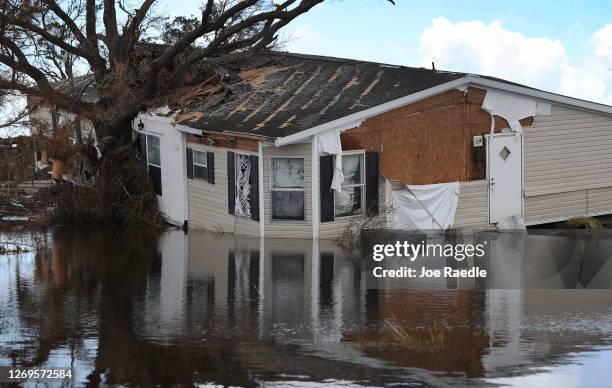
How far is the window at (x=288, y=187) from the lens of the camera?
20.3 meters

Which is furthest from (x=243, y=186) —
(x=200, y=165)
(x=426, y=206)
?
(x=426, y=206)

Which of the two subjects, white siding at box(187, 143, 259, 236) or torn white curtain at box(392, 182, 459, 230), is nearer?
torn white curtain at box(392, 182, 459, 230)

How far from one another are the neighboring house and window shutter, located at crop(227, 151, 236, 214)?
0.03 metres

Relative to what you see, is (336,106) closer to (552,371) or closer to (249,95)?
(249,95)

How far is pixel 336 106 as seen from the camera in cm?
2092

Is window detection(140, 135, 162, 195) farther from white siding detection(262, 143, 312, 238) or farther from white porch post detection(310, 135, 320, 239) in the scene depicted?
white porch post detection(310, 135, 320, 239)

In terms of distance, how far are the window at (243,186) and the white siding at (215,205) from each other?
0.16 meters

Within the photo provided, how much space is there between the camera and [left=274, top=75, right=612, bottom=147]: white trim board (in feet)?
64.1

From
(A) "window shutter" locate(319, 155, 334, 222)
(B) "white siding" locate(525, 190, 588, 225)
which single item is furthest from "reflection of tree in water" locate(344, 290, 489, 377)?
(B) "white siding" locate(525, 190, 588, 225)

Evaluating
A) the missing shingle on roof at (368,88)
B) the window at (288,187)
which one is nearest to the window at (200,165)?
the window at (288,187)

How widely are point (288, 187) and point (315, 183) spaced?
2.28 feet

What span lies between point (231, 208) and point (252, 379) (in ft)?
34.4

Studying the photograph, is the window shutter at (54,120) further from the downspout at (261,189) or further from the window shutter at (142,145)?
the downspout at (261,189)

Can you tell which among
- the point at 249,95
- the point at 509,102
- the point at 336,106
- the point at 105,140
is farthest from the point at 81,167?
the point at 509,102
